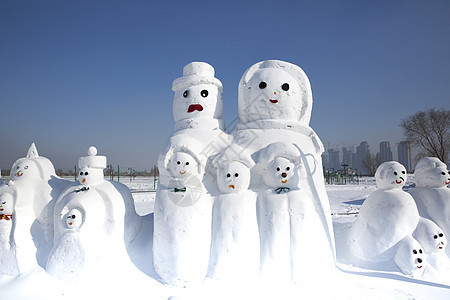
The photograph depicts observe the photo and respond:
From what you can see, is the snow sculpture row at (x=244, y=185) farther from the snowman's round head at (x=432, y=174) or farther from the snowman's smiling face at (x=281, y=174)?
the snowman's round head at (x=432, y=174)

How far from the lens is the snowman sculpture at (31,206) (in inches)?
147

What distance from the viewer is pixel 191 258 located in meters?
3.47

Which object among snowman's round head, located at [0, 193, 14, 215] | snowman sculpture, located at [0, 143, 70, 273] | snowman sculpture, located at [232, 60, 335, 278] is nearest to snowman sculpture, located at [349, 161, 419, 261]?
snowman sculpture, located at [232, 60, 335, 278]

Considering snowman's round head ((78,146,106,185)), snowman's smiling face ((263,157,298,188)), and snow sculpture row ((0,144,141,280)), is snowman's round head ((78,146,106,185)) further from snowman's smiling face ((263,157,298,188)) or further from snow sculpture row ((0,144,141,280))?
snowman's smiling face ((263,157,298,188))

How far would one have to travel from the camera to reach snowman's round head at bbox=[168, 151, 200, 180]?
3.75 meters

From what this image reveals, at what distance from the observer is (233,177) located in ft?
12.4

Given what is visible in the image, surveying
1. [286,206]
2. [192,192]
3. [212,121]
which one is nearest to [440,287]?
[286,206]

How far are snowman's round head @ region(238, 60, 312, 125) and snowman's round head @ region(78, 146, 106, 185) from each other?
231 cm

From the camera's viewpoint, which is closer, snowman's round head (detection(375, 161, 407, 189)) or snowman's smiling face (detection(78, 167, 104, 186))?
snowman's smiling face (detection(78, 167, 104, 186))

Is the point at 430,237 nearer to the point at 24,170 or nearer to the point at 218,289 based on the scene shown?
the point at 218,289

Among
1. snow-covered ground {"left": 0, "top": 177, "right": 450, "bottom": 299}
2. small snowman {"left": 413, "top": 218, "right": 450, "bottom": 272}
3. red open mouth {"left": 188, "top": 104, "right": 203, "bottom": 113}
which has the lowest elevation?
snow-covered ground {"left": 0, "top": 177, "right": 450, "bottom": 299}

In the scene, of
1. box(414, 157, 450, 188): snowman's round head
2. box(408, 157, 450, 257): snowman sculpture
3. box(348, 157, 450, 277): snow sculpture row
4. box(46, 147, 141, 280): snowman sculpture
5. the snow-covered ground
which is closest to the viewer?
the snow-covered ground

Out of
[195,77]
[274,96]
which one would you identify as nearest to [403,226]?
[274,96]

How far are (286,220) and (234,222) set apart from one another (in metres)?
0.68
